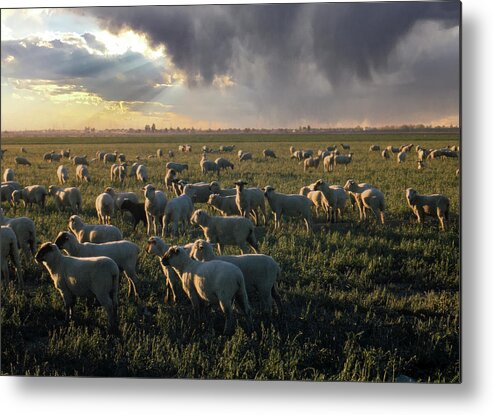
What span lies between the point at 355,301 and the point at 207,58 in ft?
9.44

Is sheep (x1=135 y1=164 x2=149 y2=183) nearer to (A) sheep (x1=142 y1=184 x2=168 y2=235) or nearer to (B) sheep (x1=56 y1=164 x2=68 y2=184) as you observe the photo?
(A) sheep (x1=142 y1=184 x2=168 y2=235)

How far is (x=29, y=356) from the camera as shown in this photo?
6.17 metres

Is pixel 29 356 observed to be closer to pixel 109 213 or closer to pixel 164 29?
pixel 109 213

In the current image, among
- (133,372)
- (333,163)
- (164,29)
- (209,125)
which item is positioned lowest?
(133,372)

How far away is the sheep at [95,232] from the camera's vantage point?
22.5 ft

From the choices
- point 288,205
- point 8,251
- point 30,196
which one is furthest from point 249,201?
point 8,251

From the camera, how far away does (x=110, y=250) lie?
643cm

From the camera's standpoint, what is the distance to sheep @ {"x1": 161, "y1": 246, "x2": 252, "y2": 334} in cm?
573

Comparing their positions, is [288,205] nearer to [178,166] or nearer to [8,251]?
[178,166]

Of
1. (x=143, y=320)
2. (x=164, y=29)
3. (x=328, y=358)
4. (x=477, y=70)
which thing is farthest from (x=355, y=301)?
(x=164, y=29)

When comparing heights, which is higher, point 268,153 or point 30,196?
point 268,153

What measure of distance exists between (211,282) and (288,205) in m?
1.65

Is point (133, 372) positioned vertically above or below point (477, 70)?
below

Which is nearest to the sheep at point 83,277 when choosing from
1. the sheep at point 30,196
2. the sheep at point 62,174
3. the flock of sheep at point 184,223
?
the flock of sheep at point 184,223
